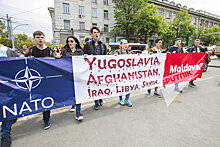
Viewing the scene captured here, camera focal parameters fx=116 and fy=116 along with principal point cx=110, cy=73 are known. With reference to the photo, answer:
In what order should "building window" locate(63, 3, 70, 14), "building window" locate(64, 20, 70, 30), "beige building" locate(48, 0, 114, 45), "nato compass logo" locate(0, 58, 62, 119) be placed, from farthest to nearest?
"building window" locate(64, 20, 70, 30)
"building window" locate(63, 3, 70, 14)
"beige building" locate(48, 0, 114, 45)
"nato compass logo" locate(0, 58, 62, 119)

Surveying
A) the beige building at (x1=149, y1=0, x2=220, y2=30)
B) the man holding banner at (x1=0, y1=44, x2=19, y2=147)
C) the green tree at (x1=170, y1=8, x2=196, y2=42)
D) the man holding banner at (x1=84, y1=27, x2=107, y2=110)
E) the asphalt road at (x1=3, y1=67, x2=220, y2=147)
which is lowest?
the asphalt road at (x1=3, y1=67, x2=220, y2=147)

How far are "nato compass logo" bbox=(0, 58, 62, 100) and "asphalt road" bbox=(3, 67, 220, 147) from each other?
0.93m

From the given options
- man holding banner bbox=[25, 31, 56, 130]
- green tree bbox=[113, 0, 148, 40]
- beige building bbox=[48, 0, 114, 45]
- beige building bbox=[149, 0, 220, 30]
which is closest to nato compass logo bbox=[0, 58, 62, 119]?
man holding banner bbox=[25, 31, 56, 130]

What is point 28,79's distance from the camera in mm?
2184

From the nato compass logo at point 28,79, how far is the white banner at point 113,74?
73cm

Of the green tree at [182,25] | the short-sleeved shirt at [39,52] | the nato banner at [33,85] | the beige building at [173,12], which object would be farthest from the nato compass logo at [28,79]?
the green tree at [182,25]

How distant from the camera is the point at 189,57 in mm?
4441

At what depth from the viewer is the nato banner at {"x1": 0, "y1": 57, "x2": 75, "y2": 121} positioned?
203cm

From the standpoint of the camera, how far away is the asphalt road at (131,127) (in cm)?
199

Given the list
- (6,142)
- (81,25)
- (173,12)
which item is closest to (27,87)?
(6,142)

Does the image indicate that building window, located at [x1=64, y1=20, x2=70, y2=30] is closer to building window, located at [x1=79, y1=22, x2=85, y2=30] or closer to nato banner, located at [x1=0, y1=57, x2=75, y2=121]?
building window, located at [x1=79, y1=22, x2=85, y2=30]

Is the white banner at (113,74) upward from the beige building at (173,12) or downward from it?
downward

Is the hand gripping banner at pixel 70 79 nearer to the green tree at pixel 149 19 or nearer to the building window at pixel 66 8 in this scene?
the green tree at pixel 149 19

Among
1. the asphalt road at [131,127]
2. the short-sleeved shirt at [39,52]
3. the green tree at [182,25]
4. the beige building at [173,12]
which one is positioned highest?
the beige building at [173,12]
